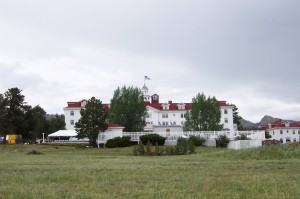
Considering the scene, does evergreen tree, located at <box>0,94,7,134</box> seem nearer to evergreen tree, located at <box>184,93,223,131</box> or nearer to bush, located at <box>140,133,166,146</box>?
bush, located at <box>140,133,166,146</box>

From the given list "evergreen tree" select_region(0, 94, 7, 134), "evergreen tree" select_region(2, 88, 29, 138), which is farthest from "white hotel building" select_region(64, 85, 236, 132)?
"evergreen tree" select_region(0, 94, 7, 134)

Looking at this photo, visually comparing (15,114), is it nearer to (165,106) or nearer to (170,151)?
(170,151)

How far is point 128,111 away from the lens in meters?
71.9

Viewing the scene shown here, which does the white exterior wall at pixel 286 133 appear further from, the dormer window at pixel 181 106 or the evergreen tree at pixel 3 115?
the evergreen tree at pixel 3 115

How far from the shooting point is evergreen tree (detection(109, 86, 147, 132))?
2837 inches

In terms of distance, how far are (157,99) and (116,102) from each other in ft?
173

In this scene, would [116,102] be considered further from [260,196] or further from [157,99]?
[260,196]

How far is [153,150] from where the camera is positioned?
37594 mm

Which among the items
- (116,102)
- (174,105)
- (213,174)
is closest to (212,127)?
(116,102)

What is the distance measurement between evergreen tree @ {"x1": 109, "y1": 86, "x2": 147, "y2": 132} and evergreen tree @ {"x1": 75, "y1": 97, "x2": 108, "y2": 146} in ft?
44.0

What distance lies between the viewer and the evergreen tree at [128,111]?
236 feet

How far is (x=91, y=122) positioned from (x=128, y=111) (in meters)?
14.5

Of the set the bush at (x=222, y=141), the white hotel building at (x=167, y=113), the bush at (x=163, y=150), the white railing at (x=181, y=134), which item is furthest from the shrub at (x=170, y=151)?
the white hotel building at (x=167, y=113)

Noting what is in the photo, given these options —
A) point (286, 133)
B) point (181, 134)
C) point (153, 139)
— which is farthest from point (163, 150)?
point (286, 133)
